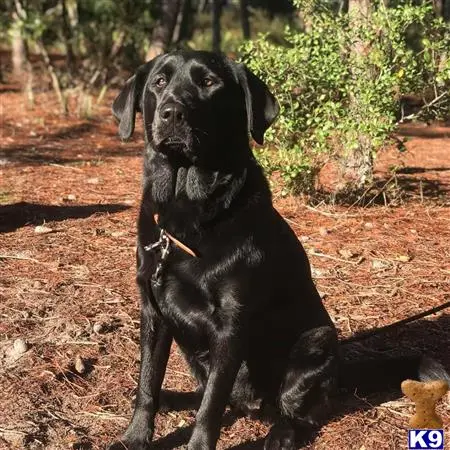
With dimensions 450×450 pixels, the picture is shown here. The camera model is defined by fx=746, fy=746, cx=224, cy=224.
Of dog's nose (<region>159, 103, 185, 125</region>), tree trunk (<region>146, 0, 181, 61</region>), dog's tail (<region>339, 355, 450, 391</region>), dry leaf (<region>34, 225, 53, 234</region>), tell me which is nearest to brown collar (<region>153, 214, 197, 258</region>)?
dog's nose (<region>159, 103, 185, 125</region>)

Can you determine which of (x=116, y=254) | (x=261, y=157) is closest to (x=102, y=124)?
(x=261, y=157)

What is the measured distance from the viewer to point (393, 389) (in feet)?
11.8

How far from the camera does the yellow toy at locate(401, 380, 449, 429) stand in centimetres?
256

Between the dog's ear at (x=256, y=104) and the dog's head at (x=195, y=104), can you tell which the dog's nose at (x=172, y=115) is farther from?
the dog's ear at (x=256, y=104)

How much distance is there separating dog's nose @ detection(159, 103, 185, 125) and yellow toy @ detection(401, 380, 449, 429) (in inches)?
51.4

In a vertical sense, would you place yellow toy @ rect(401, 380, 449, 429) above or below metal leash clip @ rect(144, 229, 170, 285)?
below

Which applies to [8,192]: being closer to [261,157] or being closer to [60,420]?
[261,157]

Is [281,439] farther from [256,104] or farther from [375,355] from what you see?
[256,104]

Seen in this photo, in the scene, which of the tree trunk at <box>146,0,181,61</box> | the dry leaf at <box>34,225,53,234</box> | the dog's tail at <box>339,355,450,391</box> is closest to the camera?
the dog's tail at <box>339,355,450,391</box>

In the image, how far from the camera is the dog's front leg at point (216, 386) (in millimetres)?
2902

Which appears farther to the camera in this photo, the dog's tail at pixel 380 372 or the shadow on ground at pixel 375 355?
the dog's tail at pixel 380 372

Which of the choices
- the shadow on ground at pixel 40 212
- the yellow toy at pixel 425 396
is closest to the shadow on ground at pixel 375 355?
the yellow toy at pixel 425 396

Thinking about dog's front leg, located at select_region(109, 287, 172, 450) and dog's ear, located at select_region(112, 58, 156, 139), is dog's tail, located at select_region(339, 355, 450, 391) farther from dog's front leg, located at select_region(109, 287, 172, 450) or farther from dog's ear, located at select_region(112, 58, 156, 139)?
dog's ear, located at select_region(112, 58, 156, 139)

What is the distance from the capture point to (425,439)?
3010 mm
